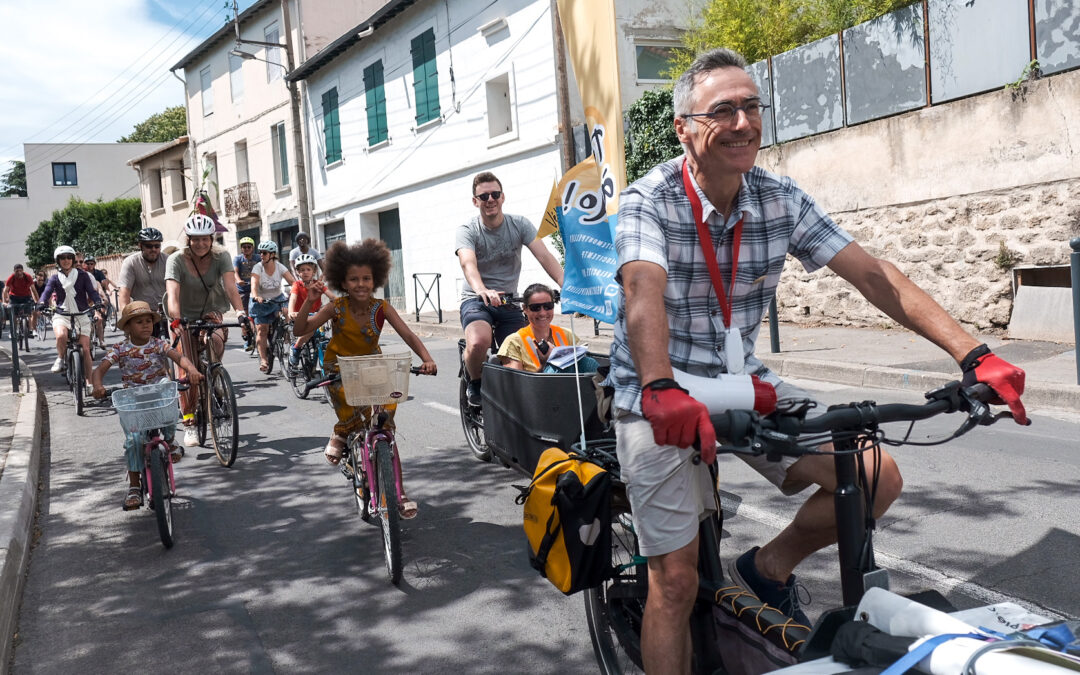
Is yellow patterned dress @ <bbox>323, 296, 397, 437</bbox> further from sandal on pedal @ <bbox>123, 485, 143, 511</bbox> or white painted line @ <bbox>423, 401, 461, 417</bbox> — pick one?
white painted line @ <bbox>423, 401, 461, 417</bbox>

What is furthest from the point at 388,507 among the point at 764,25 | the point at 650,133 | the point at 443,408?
the point at 650,133

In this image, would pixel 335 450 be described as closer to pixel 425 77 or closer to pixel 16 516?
pixel 16 516

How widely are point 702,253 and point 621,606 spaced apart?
3.78ft

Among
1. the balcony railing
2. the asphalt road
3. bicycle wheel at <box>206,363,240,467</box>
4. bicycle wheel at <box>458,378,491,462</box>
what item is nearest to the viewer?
the asphalt road

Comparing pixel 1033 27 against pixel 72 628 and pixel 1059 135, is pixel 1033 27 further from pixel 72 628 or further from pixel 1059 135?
pixel 72 628

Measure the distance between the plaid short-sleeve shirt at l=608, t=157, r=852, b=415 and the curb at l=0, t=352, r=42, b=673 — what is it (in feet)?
9.87

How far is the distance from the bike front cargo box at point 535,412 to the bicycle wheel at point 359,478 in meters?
0.83

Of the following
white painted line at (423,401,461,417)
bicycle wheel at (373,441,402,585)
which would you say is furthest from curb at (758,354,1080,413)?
bicycle wheel at (373,441,402,585)

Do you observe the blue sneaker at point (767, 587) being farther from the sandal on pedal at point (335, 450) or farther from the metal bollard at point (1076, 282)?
the metal bollard at point (1076, 282)

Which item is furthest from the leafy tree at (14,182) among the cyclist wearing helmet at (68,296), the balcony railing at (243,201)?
the cyclist wearing helmet at (68,296)

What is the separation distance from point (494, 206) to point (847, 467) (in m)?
4.43

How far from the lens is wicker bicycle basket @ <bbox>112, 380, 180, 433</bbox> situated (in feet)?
17.6

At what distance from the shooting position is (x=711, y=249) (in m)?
2.54

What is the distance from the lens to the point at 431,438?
7.73 meters
